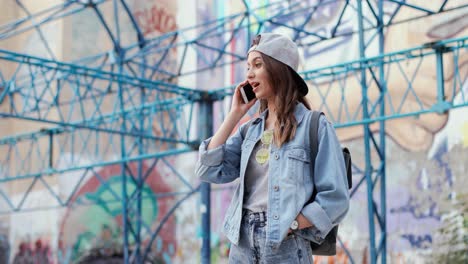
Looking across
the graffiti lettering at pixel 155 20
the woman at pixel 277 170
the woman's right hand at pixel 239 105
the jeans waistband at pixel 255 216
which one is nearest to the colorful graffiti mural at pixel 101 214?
the graffiti lettering at pixel 155 20

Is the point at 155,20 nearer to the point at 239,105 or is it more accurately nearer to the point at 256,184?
the point at 239,105

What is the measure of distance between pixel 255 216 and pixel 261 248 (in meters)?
0.14

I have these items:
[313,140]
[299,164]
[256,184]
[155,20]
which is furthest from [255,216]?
[155,20]

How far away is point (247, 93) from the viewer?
3.37 meters

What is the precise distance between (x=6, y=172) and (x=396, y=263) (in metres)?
11.0

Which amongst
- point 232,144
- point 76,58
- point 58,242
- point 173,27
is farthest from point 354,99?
point 232,144

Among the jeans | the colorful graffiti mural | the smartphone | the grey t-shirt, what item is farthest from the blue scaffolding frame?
the jeans

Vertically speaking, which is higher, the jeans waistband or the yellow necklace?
the yellow necklace

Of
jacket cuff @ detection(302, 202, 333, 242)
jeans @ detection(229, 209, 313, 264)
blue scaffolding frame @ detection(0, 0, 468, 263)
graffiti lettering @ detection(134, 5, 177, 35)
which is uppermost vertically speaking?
graffiti lettering @ detection(134, 5, 177, 35)

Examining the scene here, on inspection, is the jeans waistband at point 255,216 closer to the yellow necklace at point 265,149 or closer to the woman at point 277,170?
the woman at point 277,170

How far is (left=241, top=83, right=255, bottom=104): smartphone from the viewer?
131 inches

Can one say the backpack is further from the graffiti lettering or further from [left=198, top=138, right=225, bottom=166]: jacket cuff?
the graffiti lettering

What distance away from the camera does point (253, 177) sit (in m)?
3.17

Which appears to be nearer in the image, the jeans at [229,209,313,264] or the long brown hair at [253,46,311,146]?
the jeans at [229,209,313,264]
